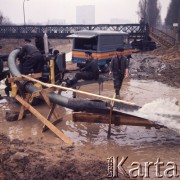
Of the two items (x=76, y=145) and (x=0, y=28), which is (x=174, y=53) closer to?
(x=76, y=145)

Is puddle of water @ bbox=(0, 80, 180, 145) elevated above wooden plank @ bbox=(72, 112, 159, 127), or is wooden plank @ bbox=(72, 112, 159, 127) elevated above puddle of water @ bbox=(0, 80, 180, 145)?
wooden plank @ bbox=(72, 112, 159, 127)

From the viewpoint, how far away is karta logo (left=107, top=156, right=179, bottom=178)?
5.12 m

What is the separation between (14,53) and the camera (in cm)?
1009

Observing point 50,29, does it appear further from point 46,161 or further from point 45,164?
point 45,164

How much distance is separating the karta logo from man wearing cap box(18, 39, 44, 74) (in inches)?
201

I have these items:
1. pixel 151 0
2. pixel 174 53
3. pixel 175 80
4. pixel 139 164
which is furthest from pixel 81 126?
pixel 151 0

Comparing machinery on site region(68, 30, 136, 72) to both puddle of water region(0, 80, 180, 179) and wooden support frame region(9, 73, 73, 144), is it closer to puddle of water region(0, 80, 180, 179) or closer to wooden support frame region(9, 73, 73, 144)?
puddle of water region(0, 80, 180, 179)

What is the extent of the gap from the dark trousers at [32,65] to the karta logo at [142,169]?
201 inches

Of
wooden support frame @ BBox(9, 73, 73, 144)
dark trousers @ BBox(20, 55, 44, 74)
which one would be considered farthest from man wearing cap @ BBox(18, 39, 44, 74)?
wooden support frame @ BBox(9, 73, 73, 144)

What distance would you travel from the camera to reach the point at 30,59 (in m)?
9.77

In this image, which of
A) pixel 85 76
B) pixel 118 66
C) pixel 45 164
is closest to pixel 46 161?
pixel 45 164

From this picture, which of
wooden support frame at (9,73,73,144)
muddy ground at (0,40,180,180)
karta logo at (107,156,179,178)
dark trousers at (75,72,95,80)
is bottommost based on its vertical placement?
karta logo at (107,156,179,178)

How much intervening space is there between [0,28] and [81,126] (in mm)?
35644

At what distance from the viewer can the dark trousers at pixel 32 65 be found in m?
9.82
